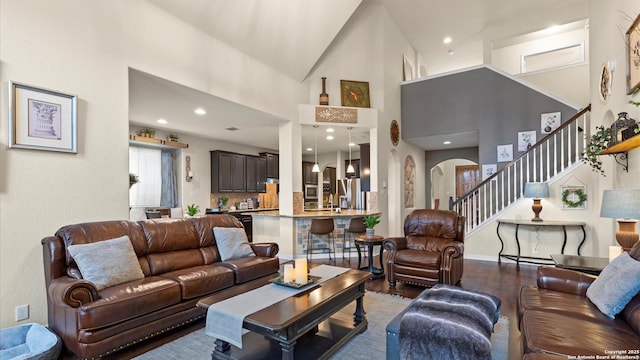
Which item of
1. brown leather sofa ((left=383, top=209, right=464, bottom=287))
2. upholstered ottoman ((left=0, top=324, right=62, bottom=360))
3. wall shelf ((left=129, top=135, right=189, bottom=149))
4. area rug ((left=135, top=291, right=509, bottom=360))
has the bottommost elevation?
area rug ((left=135, top=291, right=509, bottom=360))

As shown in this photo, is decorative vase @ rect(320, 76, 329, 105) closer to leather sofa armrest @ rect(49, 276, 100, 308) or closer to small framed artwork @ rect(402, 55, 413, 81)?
small framed artwork @ rect(402, 55, 413, 81)

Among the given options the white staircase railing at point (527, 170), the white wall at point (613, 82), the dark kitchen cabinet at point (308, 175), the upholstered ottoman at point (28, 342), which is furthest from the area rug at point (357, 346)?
the dark kitchen cabinet at point (308, 175)

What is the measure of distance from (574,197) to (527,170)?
830 mm

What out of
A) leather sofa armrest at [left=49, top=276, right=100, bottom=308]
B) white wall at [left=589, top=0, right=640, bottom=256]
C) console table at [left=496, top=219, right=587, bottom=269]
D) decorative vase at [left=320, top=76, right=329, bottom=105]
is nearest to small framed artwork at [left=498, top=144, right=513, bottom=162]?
console table at [left=496, top=219, right=587, bottom=269]

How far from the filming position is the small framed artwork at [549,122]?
5.65m

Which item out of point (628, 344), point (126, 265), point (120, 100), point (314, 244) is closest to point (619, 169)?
point (628, 344)

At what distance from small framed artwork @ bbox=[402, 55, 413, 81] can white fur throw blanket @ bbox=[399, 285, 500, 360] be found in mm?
6484

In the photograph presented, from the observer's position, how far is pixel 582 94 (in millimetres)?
6668

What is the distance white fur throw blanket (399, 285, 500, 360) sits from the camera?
1664 mm

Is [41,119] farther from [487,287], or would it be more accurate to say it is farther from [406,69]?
[406,69]

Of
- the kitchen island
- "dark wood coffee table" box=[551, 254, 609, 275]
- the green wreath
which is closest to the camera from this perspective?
"dark wood coffee table" box=[551, 254, 609, 275]

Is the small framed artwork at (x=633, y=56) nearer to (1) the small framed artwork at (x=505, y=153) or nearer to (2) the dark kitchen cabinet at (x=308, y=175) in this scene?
(1) the small framed artwork at (x=505, y=153)

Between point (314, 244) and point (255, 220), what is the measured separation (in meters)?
1.35

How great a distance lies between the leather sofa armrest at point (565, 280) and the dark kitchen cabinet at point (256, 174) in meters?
7.06
